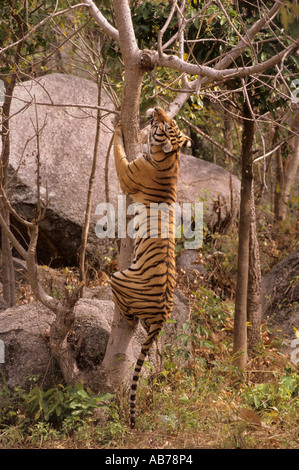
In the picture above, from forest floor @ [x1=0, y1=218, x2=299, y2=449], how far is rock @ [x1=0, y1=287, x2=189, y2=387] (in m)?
0.18

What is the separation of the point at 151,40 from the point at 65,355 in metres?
3.71

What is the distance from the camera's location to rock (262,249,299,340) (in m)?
6.70

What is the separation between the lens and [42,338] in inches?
202

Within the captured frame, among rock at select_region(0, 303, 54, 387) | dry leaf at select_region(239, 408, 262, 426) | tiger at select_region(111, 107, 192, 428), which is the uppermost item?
tiger at select_region(111, 107, 192, 428)

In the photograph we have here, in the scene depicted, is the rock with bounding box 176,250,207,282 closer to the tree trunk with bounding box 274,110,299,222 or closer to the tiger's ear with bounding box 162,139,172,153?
the tree trunk with bounding box 274,110,299,222

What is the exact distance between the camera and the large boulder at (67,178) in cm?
760

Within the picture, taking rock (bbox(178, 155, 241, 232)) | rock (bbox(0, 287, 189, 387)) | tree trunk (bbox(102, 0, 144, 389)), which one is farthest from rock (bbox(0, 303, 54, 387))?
rock (bbox(178, 155, 241, 232))

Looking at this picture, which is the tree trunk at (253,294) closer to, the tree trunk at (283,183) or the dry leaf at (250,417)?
the dry leaf at (250,417)

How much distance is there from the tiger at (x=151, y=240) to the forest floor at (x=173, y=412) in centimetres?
28

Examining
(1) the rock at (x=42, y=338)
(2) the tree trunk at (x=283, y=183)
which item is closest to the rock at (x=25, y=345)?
(1) the rock at (x=42, y=338)

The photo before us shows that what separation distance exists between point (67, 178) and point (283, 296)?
3.57 m

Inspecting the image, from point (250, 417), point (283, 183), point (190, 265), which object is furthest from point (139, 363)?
point (283, 183)

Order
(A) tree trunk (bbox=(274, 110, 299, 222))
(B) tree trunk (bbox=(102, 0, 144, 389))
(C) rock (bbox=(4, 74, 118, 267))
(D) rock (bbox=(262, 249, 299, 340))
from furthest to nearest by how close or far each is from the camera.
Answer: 1. (A) tree trunk (bbox=(274, 110, 299, 222))
2. (C) rock (bbox=(4, 74, 118, 267))
3. (D) rock (bbox=(262, 249, 299, 340))
4. (B) tree trunk (bbox=(102, 0, 144, 389))
